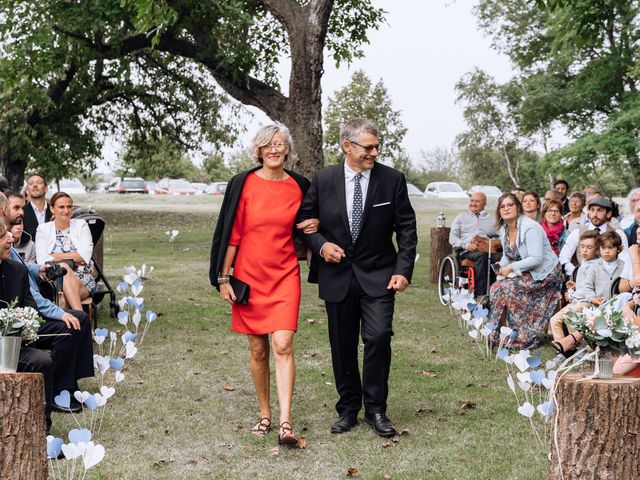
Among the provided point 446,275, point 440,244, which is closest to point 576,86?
point 440,244

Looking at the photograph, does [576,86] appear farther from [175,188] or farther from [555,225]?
[175,188]

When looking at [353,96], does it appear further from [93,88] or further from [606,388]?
[606,388]

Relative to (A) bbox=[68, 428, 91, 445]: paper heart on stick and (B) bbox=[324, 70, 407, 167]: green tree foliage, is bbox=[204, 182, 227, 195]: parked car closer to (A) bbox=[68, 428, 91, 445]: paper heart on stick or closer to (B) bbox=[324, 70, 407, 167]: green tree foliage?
(B) bbox=[324, 70, 407, 167]: green tree foliage

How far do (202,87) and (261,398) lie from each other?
1055 inches

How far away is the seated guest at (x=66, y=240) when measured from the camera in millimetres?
9586

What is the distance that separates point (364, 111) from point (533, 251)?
4966 centimetres

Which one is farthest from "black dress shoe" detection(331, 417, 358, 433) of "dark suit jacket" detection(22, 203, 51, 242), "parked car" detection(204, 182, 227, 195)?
"parked car" detection(204, 182, 227, 195)

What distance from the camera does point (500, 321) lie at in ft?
33.1

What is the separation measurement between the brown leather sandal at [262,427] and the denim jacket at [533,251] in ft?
12.9

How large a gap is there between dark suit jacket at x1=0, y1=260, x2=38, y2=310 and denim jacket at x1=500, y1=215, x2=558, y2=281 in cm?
525

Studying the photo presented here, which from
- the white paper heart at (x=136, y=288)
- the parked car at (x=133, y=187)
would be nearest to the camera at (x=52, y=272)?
the white paper heart at (x=136, y=288)

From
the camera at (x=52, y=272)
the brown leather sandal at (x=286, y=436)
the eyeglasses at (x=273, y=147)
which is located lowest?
the brown leather sandal at (x=286, y=436)

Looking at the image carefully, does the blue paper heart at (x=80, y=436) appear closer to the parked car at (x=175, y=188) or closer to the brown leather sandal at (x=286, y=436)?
the brown leather sandal at (x=286, y=436)

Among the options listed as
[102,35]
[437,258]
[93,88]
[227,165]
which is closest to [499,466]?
[437,258]
